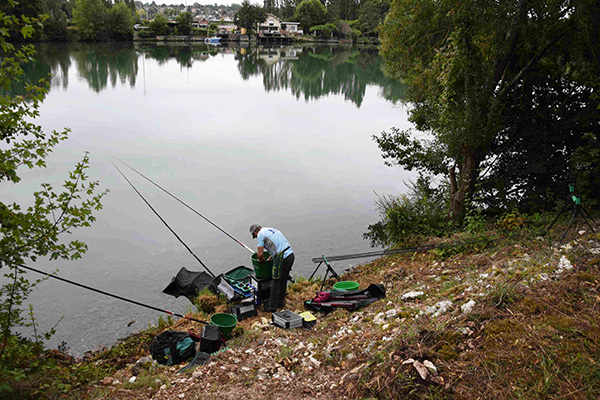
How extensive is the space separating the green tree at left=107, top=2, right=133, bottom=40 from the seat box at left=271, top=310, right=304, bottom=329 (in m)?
93.6

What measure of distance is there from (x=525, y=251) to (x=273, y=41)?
375ft

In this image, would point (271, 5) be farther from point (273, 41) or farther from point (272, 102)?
point (272, 102)

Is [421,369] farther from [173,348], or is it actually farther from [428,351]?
[173,348]

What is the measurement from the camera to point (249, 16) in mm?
116562

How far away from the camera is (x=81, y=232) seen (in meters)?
12.1

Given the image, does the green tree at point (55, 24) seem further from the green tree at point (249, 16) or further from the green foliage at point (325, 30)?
the green foliage at point (325, 30)

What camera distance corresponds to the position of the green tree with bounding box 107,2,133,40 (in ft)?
283

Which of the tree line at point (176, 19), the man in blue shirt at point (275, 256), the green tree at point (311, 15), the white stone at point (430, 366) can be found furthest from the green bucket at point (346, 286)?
the green tree at point (311, 15)

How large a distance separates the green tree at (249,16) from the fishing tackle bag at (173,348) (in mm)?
122153

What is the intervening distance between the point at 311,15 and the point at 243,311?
13072 centimetres

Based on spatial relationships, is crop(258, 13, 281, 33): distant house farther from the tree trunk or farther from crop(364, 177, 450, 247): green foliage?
the tree trunk

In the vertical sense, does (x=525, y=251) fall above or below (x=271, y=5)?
below

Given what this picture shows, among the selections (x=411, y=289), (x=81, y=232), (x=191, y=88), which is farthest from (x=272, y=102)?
(x=411, y=289)

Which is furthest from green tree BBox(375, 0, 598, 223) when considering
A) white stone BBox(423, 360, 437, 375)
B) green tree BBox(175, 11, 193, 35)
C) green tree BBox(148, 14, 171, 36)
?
green tree BBox(175, 11, 193, 35)
